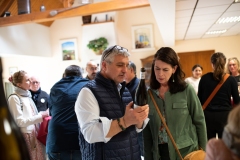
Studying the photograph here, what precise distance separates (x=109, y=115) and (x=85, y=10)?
3874mm

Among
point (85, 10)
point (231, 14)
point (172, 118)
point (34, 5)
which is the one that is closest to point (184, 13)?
point (231, 14)

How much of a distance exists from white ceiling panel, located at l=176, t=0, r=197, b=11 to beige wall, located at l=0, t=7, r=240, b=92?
4.18 m

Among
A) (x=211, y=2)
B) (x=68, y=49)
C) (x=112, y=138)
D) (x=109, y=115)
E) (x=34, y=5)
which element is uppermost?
(x=34, y=5)

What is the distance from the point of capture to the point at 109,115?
1231 mm

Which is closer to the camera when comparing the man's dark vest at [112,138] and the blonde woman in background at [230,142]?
the blonde woman in background at [230,142]

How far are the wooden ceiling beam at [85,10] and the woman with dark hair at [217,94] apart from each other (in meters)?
2.22

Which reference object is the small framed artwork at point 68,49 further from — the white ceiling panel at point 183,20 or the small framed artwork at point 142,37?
the white ceiling panel at point 183,20

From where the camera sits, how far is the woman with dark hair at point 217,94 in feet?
7.80

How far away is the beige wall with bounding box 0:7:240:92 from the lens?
7.34 m

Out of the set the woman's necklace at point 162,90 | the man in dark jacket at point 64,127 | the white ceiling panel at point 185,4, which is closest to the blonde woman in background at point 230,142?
the woman's necklace at point 162,90

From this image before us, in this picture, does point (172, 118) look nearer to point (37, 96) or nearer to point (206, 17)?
point (37, 96)

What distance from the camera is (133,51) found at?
755 centimetres

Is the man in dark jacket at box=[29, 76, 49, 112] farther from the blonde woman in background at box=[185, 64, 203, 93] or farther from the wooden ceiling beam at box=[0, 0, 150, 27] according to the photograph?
the blonde woman in background at box=[185, 64, 203, 93]

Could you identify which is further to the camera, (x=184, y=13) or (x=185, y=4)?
(x=184, y=13)
